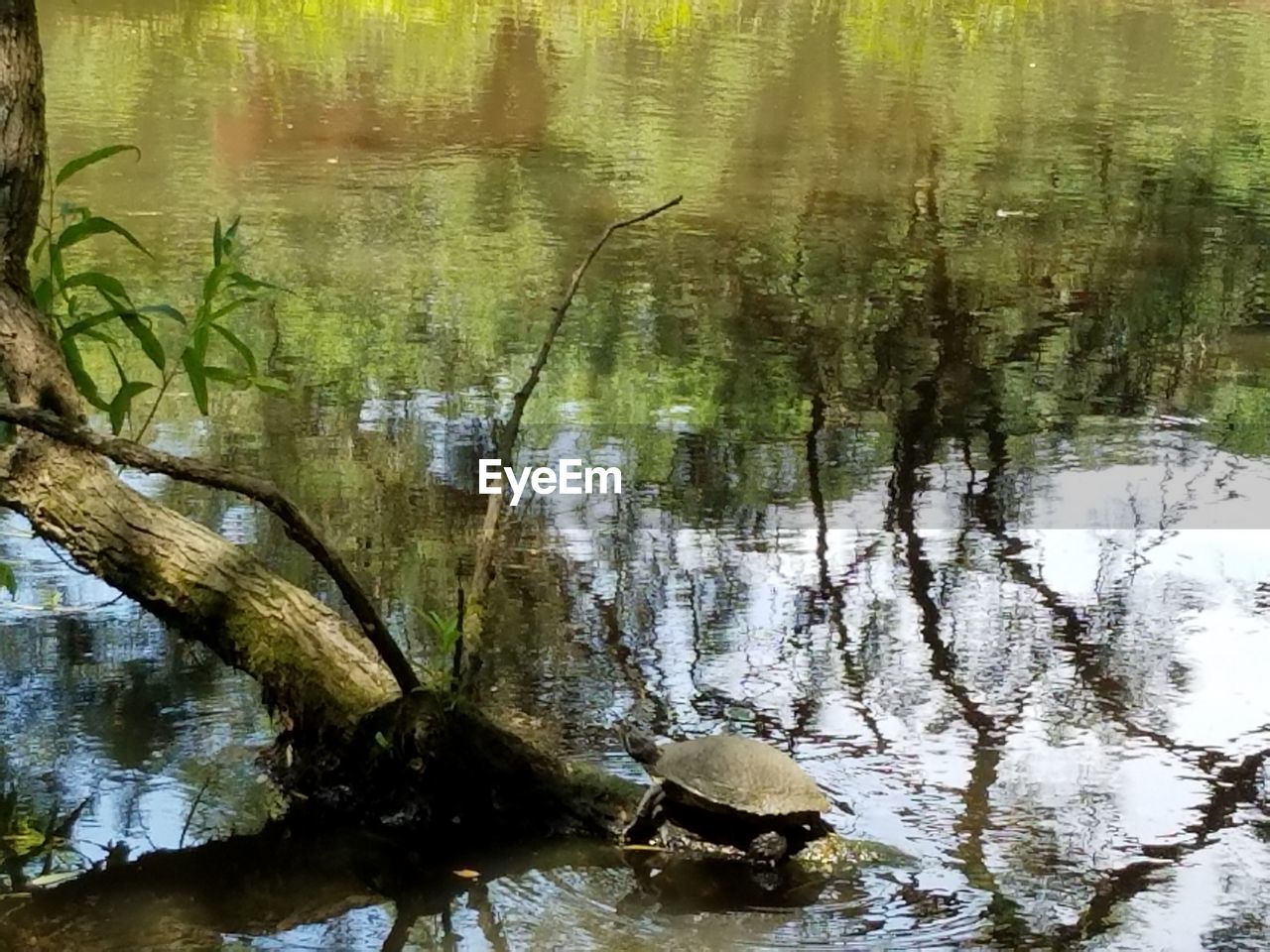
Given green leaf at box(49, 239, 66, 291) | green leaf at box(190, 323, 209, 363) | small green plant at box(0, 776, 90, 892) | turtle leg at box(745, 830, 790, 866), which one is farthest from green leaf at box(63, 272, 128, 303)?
turtle leg at box(745, 830, 790, 866)

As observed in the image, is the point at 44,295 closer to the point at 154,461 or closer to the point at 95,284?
the point at 95,284

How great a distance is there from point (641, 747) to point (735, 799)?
0.34 metres

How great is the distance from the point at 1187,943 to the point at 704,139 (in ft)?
22.9

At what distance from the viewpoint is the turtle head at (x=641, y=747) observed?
3521mm

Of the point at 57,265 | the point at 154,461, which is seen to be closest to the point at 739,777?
the point at 154,461

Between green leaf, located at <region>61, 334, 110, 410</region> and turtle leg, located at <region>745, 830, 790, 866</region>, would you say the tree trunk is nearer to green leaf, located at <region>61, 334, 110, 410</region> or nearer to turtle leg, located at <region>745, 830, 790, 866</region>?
green leaf, located at <region>61, 334, 110, 410</region>

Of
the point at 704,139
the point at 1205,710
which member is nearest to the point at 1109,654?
the point at 1205,710

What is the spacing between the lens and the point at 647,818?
3.41 m

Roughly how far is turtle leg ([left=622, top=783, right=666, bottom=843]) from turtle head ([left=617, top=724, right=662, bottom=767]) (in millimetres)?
97

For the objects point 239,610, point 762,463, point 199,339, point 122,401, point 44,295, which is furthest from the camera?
point 762,463

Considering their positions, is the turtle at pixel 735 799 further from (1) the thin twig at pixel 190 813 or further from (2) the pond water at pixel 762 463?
(1) the thin twig at pixel 190 813

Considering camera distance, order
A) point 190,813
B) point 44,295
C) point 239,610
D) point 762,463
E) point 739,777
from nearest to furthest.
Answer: point 739,777 < point 190,813 < point 239,610 < point 44,295 < point 762,463

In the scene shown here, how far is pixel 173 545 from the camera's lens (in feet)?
12.1

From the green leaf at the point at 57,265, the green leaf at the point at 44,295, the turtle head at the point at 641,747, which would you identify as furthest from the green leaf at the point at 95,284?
the turtle head at the point at 641,747
